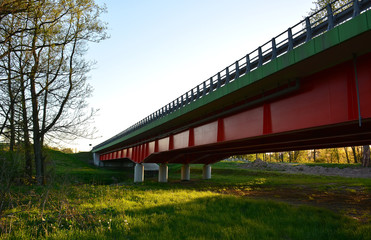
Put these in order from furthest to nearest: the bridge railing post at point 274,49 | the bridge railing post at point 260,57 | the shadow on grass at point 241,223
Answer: the bridge railing post at point 260,57 → the bridge railing post at point 274,49 → the shadow on grass at point 241,223

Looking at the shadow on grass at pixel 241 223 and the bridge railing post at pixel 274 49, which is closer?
the shadow on grass at pixel 241 223

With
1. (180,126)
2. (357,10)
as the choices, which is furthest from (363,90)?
(180,126)

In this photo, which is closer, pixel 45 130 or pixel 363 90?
pixel 363 90

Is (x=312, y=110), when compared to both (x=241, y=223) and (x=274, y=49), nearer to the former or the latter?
(x=274, y=49)

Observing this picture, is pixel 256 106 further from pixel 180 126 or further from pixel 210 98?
pixel 180 126

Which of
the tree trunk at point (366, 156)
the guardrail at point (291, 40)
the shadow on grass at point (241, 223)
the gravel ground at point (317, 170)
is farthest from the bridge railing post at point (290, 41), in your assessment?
the tree trunk at point (366, 156)

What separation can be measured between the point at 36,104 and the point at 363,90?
19886mm

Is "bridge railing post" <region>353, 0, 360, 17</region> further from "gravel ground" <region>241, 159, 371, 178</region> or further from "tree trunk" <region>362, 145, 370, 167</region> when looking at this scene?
"tree trunk" <region>362, 145, 370, 167</region>

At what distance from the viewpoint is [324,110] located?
10070 millimetres

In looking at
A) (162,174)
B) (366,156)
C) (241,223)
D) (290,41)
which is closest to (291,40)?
(290,41)

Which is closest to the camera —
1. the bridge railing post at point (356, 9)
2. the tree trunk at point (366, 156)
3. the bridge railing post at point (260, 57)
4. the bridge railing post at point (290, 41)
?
the bridge railing post at point (356, 9)

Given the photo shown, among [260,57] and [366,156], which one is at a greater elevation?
[260,57]

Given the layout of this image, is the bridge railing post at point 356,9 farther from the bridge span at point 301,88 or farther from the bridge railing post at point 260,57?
the bridge railing post at point 260,57

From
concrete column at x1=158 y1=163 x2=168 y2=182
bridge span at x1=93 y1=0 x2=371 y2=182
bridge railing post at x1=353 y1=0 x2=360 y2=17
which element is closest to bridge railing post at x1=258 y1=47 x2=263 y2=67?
bridge span at x1=93 y1=0 x2=371 y2=182
